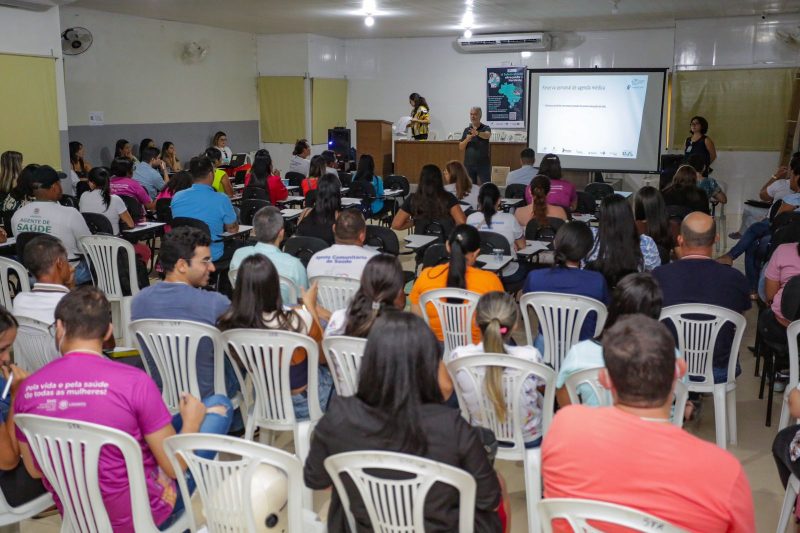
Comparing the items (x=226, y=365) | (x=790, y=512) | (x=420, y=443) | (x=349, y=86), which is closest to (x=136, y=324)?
(x=226, y=365)

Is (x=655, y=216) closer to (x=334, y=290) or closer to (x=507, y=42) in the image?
(x=334, y=290)

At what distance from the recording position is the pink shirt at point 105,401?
7.46ft

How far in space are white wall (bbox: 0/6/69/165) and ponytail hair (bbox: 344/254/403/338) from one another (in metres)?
6.41

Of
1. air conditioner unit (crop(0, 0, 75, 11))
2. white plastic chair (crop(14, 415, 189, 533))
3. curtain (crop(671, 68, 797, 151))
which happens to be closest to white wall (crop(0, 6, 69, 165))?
air conditioner unit (crop(0, 0, 75, 11))

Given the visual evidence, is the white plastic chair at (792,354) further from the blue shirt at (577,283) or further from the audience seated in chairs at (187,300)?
the audience seated in chairs at (187,300)

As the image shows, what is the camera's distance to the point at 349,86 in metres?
16.1

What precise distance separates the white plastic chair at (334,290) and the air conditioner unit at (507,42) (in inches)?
415

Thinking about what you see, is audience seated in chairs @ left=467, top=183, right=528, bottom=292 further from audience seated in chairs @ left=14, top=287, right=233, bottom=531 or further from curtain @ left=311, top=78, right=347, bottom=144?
curtain @ left=311, top=78, right=347, bottom=144

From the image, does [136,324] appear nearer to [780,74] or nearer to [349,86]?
[780,74]

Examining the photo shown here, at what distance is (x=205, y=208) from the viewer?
6.20m

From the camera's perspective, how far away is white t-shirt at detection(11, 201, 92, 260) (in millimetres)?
5516

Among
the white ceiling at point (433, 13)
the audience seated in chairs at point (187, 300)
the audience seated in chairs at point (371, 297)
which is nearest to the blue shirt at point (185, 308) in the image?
the audience seated in chairs at point (187, 300)

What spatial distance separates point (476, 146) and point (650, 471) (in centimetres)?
1051

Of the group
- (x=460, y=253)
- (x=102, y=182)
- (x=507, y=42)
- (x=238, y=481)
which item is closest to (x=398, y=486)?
(x=238, y=481)
